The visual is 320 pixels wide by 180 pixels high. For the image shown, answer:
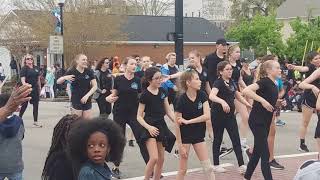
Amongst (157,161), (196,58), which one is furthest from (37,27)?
(157,161)

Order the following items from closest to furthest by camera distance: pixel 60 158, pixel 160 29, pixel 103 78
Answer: pixel 60 158, pixel 103 78, pixel 160 29

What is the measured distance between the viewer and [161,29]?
46.5 m

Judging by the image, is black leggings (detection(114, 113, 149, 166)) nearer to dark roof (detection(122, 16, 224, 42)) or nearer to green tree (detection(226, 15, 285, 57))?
green tree (detection(226, 15, 285, 57))

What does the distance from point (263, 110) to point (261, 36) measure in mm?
31398

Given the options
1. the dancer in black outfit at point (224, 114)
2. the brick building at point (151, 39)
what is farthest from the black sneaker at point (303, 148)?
the brick building at point (151, 39)

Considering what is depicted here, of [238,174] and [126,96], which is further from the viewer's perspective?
[126,96]

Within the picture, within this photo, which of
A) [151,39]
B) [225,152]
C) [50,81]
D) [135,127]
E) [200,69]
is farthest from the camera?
[151,39]

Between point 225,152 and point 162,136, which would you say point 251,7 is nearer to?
point 225,152

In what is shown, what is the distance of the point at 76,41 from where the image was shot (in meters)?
36.6

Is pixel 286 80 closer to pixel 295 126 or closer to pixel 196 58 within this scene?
pixel 295 126

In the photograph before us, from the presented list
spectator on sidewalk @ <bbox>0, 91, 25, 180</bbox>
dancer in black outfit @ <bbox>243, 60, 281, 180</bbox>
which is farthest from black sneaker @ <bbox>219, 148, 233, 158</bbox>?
spectator on sidewalk @ <bbox>0, 91, 25, 180</bbox>

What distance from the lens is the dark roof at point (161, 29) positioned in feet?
148

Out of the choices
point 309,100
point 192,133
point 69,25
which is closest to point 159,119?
point 192,133

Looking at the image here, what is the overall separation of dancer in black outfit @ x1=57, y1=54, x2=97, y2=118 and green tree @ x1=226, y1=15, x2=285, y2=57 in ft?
89.4
